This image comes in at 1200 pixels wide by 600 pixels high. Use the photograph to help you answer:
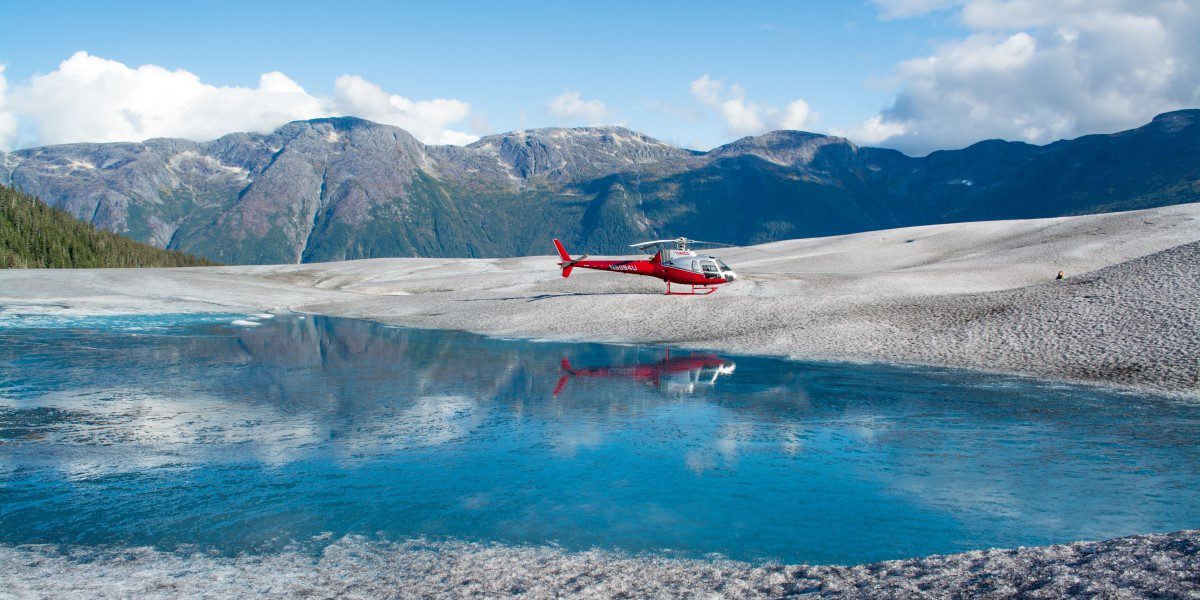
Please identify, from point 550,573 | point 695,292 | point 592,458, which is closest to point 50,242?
point 695,292

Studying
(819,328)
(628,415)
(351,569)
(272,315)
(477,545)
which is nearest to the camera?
(351,569)

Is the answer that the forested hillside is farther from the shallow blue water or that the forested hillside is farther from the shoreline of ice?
the shoreline of ice

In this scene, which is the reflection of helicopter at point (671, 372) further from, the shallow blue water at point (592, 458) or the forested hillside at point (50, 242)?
the forested hillside at point (50, 242)

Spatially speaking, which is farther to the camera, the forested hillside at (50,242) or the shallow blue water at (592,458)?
the forested hillside at (50,242)

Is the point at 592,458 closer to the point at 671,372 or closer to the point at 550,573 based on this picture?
the point at 550,573

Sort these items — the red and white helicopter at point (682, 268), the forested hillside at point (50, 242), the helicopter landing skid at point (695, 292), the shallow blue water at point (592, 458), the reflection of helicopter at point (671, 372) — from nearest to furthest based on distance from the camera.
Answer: the shallow blue water at point (592, 458)
the reflection of helicopter at point (671, 372)
the red and white helicopter at point (682, 268)
the helicopter landing skid at point (695, 292)
the forested hillside at point (50, 242)

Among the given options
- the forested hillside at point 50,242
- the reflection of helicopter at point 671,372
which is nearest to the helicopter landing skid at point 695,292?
the reflection of helicopter at point 671,372

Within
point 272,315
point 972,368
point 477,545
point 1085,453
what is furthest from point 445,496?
point 272,315

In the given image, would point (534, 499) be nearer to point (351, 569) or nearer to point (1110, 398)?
point (351, 569)
